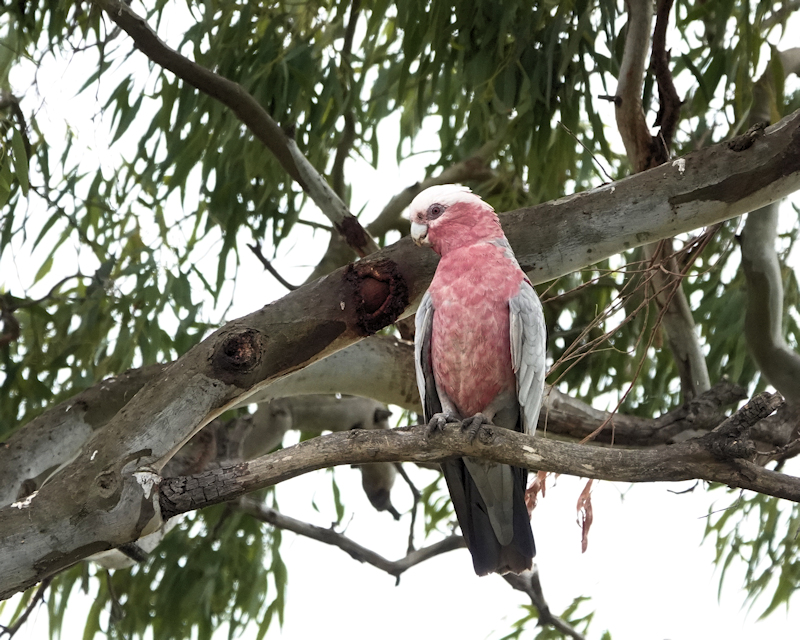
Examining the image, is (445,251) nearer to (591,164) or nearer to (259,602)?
(591,164)

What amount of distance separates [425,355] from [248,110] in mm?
684

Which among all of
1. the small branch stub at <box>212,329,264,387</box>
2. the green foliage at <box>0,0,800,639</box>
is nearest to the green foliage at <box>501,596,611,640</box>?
the green foliage at <box>0,0,800,639</box>

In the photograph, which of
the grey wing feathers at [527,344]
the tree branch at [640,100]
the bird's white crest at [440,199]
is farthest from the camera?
the tree branch at [640,100]

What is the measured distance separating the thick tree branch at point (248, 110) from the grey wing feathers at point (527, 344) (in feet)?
1.65

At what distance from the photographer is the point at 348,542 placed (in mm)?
2520

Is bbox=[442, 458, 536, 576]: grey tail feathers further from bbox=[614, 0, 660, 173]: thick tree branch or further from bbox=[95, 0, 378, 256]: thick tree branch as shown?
bbox=[614, 0, 660, 173]: thick tree branch

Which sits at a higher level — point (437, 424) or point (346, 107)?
point (346, 107)

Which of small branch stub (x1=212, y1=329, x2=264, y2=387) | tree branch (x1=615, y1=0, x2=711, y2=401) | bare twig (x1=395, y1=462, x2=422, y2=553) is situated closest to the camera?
small branch stub (x1=212, y1=329, x2=264, y2=387)

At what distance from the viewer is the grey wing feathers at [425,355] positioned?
1648 millimetres

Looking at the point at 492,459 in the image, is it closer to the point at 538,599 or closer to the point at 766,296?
the point at 766,296

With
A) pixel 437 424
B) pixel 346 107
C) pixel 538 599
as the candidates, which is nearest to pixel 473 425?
pixel 437 424

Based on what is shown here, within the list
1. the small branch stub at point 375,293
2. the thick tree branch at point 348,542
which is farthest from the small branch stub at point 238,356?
the thick tree branch at point 348,542

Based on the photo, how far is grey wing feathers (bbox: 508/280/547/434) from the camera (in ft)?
5.24

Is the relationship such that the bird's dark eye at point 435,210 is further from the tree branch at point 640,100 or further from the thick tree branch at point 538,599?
the thick tree branch at point 538,599
